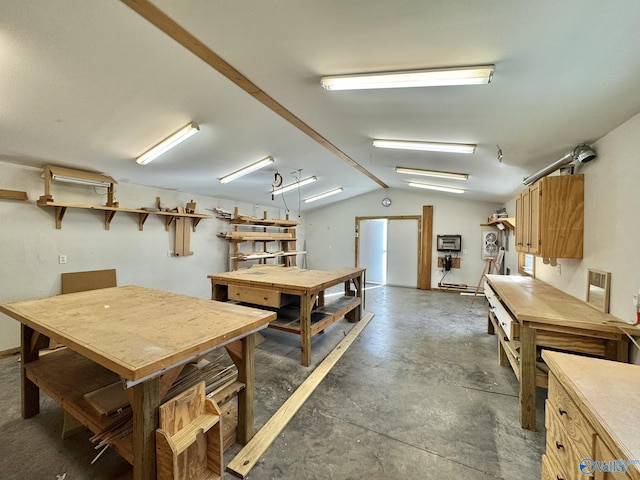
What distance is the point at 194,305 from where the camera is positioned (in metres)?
1.95

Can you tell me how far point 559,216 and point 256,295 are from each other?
3.37m

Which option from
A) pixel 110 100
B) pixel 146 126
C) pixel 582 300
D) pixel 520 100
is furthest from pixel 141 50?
pixel 582 300

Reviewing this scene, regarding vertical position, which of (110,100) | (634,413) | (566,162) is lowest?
(634,413)

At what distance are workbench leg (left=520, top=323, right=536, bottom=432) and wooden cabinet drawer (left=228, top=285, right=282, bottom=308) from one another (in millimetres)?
2317

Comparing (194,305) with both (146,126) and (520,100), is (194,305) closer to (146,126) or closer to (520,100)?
(146,126)

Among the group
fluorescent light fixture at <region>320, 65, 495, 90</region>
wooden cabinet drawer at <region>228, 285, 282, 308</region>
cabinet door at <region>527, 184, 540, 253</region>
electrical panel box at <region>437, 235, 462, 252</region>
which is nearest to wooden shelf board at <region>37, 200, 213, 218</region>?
wooden cabinet drawer at <region>228, 285, 282, 308</region>

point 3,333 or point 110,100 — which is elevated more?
point 110,100

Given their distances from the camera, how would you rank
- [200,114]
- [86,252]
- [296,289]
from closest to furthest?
[200,114] < [296,289] < [86,252]

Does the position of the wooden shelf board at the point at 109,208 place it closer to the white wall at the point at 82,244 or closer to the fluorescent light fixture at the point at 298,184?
the white wall at the point at 82,244

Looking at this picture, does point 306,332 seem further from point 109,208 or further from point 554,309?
point 109,208

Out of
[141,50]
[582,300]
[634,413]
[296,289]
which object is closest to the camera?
[634,413]

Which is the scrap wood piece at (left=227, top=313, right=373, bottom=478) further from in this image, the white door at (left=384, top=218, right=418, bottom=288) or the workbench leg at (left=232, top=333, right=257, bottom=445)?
the white door at (left=384, top=218, right=418, bottom=288)

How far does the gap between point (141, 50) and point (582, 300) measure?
4.33 metres

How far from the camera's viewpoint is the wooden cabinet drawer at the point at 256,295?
10.0 ft
